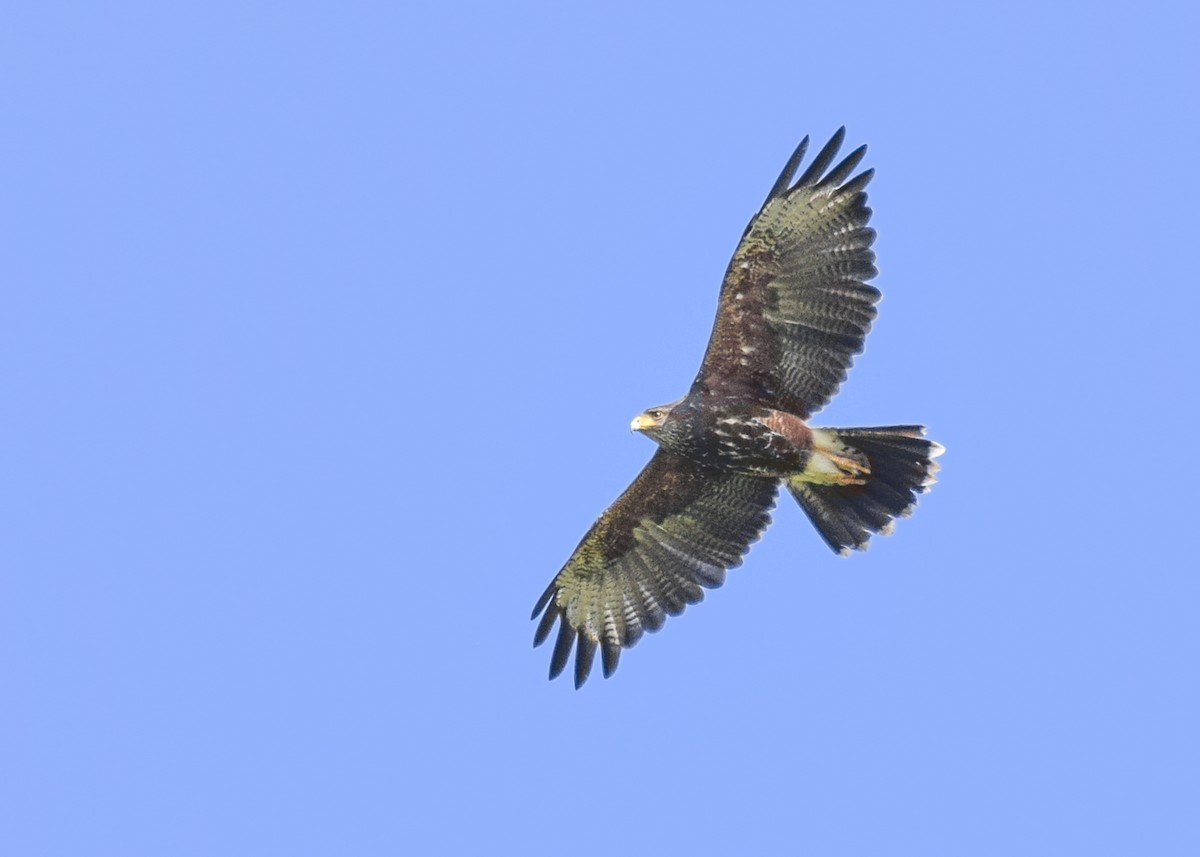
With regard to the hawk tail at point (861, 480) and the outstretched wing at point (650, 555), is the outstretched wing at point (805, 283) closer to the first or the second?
the hawk tail at point (861, 480)

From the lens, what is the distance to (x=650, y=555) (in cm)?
1695

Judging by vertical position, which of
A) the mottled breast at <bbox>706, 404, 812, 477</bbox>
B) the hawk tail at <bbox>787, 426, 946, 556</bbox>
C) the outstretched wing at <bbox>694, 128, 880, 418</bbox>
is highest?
the outstretched wing at <bbox>694, 128, 880, 418</bbox>

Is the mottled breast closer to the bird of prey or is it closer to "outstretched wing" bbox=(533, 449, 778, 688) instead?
the bird of prey

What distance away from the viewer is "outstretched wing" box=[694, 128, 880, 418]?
50.5 feet

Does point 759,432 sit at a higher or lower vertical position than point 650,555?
lower

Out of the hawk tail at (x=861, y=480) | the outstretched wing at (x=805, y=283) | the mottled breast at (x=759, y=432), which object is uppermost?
the outstretched wing at (x=805, y=283)

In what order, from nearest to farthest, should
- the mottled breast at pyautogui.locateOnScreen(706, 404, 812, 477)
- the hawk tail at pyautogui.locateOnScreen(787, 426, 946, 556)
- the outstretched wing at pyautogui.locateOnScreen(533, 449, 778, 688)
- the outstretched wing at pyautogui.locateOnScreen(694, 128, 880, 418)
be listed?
the outstretched wing at pyautogui.locateOnScreen(694, 128, 880, 418) < the mottled breast at pyautogui.locateOnScreen(706, 404, 812, 477) < the hawk tail at pyautogui.locateOnScreen(787, 426, 946, 556) < the outstretched wing at pyautogui.locateOnScreen(533, 449, 778, 688)

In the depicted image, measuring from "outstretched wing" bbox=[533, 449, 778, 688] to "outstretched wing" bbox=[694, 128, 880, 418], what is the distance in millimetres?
1268

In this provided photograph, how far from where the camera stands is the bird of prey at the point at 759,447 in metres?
15.4

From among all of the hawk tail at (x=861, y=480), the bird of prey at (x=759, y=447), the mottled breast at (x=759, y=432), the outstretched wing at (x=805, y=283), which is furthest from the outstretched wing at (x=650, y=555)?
the outstretched wing at (x=805, y=283)

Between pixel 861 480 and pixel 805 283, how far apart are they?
68.7 inches

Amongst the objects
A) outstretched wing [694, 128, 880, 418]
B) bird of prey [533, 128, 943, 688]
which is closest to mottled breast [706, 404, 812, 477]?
bird of prey [533, 128, 943, 688]

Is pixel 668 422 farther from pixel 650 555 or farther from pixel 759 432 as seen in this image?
pixel 650 555

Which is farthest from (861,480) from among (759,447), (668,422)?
(668,422)
